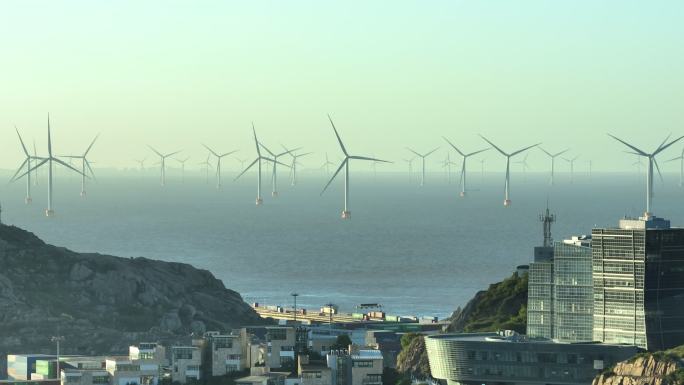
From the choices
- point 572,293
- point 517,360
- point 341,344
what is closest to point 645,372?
point 517,360

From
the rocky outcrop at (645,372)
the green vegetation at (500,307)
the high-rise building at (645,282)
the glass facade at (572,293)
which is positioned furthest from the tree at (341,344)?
the green vegetation at (500,307)

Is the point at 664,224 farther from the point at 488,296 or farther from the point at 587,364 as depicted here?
the point at 488,296

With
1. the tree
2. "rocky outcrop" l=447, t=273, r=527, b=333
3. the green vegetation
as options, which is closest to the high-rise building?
the tree

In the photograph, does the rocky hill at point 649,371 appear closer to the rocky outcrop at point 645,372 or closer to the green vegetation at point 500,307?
the rocky outcrop at point 645,372

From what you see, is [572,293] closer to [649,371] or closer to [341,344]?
[341,344]

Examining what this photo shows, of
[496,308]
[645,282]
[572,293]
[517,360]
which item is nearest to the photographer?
[517,360]

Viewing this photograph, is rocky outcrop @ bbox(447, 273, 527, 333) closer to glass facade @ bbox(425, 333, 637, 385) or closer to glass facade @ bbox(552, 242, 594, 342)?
glass facade @ bbox(552, 242, 594, 342)

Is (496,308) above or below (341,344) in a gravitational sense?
above
